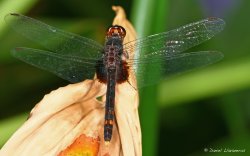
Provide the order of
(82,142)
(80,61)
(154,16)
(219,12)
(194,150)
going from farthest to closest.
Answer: (219,12) < (194,150) < (80,61) < (154,16) < (82,142)

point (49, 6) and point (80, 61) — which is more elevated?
point (49, 6)

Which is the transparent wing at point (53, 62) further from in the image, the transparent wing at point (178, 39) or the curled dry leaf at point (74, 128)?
the curled dry leaf at point (74, 128)

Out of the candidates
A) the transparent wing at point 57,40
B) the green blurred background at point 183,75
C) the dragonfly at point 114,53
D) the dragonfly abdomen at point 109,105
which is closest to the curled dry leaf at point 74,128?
the dragonfly abdomen at point 109,105

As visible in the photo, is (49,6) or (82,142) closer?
(82,142)

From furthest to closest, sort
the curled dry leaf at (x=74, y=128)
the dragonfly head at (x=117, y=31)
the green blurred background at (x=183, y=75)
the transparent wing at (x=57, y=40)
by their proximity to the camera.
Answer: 1. the green blurred background at (x=183, y=75)
2. the transparent wing at (x=57, y=40)
3. the dragonfly head at (x=117, y=31)
4. the curled dry leaf at (x=74, y=128)

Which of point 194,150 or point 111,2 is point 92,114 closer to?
point 194,150

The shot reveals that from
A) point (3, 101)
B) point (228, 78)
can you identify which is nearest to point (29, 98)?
point (3, 101)
